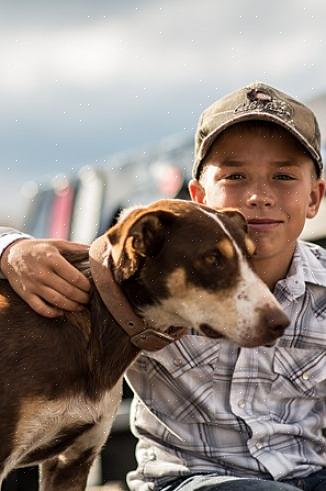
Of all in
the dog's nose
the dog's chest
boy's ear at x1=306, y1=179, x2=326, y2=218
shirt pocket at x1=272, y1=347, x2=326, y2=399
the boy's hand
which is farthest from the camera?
boy's ear at x1=306, y1=179, x2=326, y2=218

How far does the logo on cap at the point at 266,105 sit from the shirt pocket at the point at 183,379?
103 cm

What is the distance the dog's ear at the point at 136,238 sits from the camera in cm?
351

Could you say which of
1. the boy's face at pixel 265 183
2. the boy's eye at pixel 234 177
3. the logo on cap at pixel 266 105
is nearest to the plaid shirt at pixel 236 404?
the boy's face at pixel 265 183

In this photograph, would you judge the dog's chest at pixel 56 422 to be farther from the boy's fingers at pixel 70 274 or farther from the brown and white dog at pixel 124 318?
the boy's fingers at pixel 70 274

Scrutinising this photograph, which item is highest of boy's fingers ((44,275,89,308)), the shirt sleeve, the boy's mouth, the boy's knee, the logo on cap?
the logo on cap

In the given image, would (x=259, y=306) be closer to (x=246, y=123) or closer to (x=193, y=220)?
(x=193, y=220)

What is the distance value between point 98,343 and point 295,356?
96cm

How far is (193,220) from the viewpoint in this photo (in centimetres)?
362

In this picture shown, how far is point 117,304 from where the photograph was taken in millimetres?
3646

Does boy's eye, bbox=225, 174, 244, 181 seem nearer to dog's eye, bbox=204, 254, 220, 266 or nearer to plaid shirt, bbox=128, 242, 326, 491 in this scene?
plaid shirt, bbox=128, 242, 326, 491

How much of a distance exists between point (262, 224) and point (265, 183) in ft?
0.60

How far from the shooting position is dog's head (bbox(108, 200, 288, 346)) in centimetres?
349

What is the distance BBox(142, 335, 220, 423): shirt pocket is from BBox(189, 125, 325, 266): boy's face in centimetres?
49

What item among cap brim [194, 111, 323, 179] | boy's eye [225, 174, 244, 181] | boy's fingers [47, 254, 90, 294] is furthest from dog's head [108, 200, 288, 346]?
cap brim [194, 111, 323, 179]
